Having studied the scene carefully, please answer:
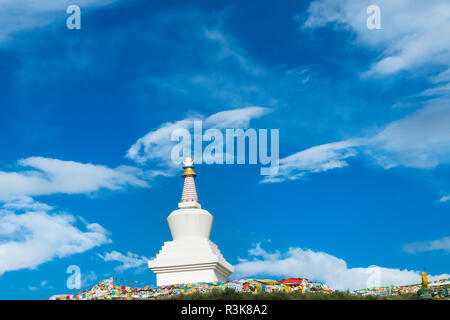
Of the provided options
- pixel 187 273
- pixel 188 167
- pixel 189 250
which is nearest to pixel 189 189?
pixel 188 167

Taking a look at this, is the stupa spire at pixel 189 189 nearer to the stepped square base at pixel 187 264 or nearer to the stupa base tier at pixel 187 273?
the stepped square base at pixel 187 264

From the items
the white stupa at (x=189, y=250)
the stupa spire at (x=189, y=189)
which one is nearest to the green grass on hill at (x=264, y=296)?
the white stupa at (x=189, y=250)

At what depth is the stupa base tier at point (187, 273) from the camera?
81.6 ft

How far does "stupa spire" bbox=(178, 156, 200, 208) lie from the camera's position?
26.8 m

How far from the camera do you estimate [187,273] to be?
2509 centimetres

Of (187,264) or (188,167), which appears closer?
(187,264)

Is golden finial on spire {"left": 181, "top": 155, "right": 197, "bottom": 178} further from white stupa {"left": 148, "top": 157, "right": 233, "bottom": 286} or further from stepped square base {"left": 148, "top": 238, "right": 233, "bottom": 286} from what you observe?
stepped square base {"left": 148, "top": 238, "right": 233, "bottom": 286}

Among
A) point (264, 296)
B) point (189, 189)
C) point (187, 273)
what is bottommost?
point (264, 296)

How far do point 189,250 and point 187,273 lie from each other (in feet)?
3.03

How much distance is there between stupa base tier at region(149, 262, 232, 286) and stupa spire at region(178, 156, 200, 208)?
2928 millimetres

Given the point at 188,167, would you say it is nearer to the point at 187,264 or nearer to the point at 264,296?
Answer: the point at 187,264

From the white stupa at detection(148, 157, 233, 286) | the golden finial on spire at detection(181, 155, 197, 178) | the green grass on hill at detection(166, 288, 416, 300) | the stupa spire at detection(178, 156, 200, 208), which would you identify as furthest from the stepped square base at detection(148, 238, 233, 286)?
the green grass on hill at detection(166, 288, 416, 300)
